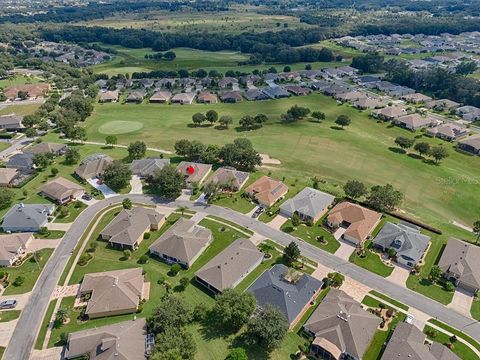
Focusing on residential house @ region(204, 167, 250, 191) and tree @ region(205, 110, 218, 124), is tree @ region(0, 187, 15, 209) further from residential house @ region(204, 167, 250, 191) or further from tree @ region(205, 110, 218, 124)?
tree @ region(205, 110, 218, 124)

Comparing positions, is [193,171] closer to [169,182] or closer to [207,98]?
[169,182]

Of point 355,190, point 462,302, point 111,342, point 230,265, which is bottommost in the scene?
point 462,302

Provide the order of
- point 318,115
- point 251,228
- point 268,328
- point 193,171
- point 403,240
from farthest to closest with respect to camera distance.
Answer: point 318,115, point 193,171, point 251,228, point 403,240, point 268,328

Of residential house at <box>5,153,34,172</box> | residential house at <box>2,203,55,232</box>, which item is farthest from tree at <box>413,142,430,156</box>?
residential house at <box>5,153,34,172</box>

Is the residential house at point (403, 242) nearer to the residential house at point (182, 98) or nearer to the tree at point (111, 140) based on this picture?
the tree at point (111, 140)

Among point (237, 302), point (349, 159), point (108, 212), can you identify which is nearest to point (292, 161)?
point (349, 159)

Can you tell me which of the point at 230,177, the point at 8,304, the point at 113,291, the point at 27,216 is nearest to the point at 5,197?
the point at 27,216

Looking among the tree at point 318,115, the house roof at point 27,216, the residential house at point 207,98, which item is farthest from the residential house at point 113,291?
the residential house at point 207,98

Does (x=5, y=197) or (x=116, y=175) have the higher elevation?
(x=116, y=175)
